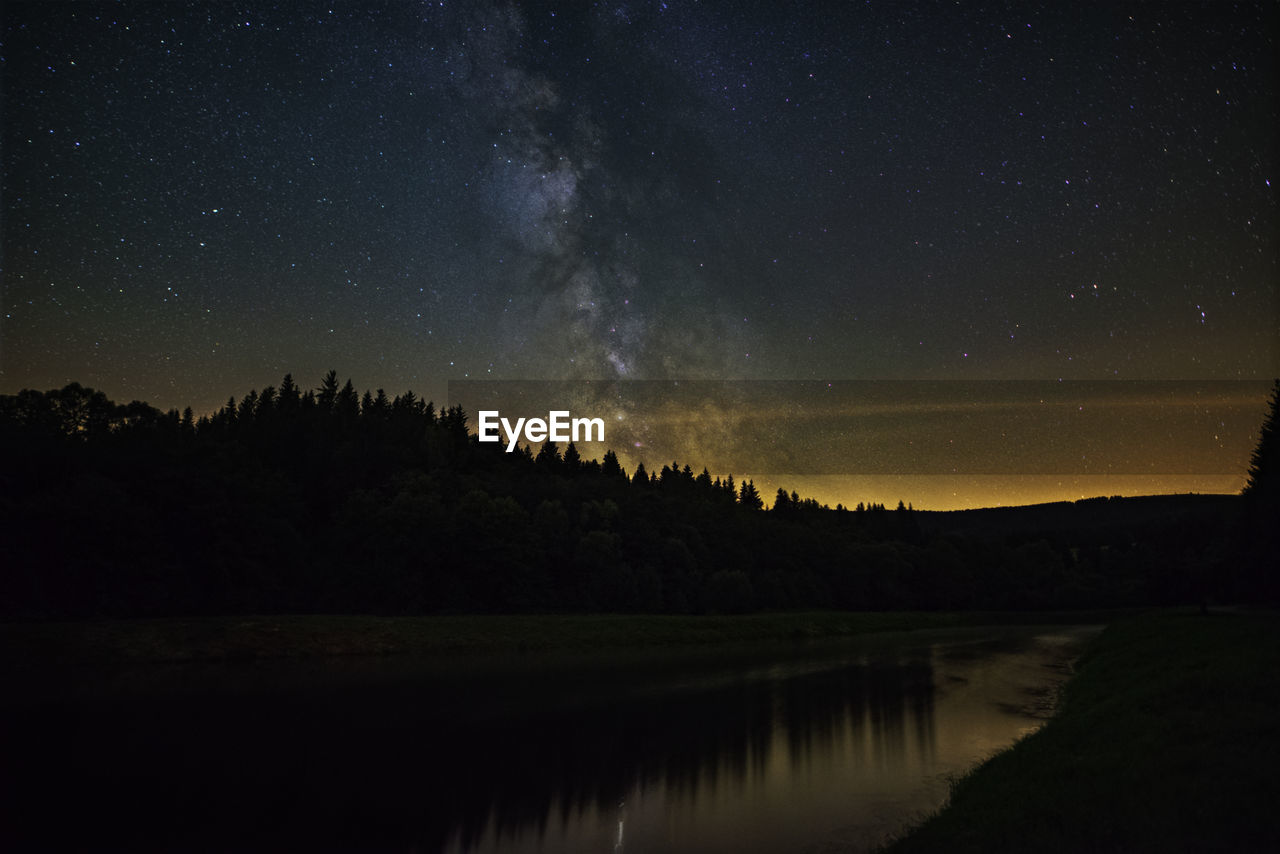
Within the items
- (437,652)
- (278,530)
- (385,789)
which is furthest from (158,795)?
(278,530)

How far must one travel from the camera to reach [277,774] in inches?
740

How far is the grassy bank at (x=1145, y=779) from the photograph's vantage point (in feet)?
35.3

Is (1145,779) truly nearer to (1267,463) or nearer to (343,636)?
(343,636)

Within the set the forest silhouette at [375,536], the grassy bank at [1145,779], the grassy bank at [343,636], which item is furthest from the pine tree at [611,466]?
the grassy bank at [1145,779]

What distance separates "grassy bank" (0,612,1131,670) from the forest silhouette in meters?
9.36

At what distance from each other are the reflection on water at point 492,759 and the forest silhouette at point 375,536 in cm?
2051

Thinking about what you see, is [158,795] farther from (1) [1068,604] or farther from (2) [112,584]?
(1) [1068,604]

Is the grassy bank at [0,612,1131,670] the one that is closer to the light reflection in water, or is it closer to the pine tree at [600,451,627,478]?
the light reflection in water

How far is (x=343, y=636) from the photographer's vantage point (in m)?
48.5

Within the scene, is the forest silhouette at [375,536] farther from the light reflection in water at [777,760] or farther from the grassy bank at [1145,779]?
the grassy bank at [1145,779]

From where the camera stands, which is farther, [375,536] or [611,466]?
[611,466]

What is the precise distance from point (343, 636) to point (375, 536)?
1063 inches

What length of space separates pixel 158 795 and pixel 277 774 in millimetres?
2682

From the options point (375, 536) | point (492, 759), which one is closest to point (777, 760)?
point (492, 759)
